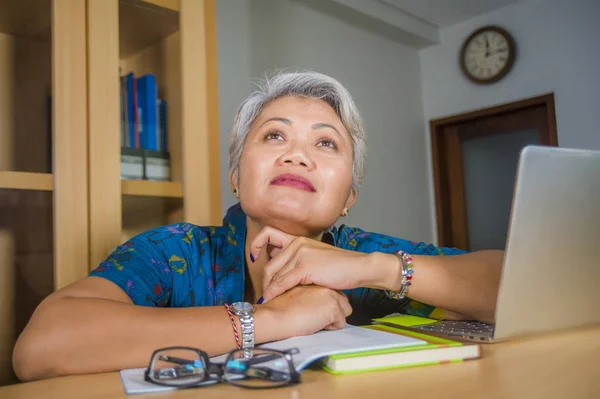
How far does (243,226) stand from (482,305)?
1.80 ft

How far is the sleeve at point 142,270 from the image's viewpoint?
3.09ft

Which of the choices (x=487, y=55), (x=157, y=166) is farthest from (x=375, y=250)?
(x=487, y=55)

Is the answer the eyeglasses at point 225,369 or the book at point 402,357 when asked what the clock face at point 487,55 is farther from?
the eyeglasses at point 225,369

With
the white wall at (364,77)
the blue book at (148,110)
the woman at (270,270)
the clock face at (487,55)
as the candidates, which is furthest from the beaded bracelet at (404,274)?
the clock face at (487,55)

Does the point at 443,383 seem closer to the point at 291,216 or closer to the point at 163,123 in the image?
the point at 291,216

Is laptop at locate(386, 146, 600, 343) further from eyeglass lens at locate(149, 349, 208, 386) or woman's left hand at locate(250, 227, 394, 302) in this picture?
eyeglass lens at locate(149, 349, 208, 386)

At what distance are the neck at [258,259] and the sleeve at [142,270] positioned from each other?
0.62 ft

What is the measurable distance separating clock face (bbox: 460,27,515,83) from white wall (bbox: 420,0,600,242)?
60mm

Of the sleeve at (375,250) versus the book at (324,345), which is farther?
the sleeve at (375,250)

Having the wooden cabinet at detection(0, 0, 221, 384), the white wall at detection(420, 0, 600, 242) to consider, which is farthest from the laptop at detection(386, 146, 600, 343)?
the white wall at detection(420, 0, 600, 242)

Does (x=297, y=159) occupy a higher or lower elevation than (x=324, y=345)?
higher

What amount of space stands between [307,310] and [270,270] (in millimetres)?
172

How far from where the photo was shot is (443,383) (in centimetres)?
54

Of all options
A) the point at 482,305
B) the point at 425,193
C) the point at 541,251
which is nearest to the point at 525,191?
the point at 541,251
